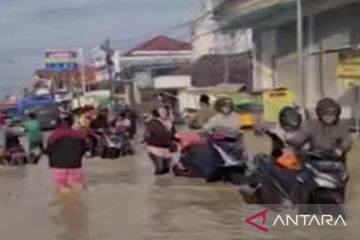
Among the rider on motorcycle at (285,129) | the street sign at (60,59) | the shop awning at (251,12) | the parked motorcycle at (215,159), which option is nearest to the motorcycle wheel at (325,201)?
the rider on motorcycle at (285,129)

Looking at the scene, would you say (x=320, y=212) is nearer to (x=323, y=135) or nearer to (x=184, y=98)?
(x=323, y=135)

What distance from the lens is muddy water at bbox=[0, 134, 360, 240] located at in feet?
37.6

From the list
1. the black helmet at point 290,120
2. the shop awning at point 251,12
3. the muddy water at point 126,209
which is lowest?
the muddy water at point 126,209

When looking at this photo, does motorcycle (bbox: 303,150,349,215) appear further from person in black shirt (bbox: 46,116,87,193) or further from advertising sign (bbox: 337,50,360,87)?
advertising sign (bbox: 337,50,360,87)

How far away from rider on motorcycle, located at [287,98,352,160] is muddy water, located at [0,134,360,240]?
1328 mm

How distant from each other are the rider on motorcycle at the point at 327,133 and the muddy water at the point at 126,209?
133 cm

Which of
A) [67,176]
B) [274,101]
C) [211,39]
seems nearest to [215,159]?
[67,176]

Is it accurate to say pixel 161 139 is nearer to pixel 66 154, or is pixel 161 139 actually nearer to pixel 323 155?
pixel 66 154

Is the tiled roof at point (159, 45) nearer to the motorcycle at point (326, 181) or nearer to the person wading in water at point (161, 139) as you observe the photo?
the person wading in water at point (161, 139)

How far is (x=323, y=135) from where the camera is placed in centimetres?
1148

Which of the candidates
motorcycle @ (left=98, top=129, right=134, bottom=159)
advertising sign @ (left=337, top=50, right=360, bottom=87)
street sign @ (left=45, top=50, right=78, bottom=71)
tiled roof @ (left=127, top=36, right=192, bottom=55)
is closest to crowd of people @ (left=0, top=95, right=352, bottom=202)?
motorcycle @ (left=98, top=129, right=134, bottom=159)

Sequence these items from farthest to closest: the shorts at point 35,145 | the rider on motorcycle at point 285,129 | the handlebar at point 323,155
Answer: the shorts at point 35,145 → the rider on motorcycle at point 285,129 → the handlebar at point 323,155

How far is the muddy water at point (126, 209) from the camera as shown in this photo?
1145 centimetres

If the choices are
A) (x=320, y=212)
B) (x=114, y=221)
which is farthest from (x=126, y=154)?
(x=320, y=212)
